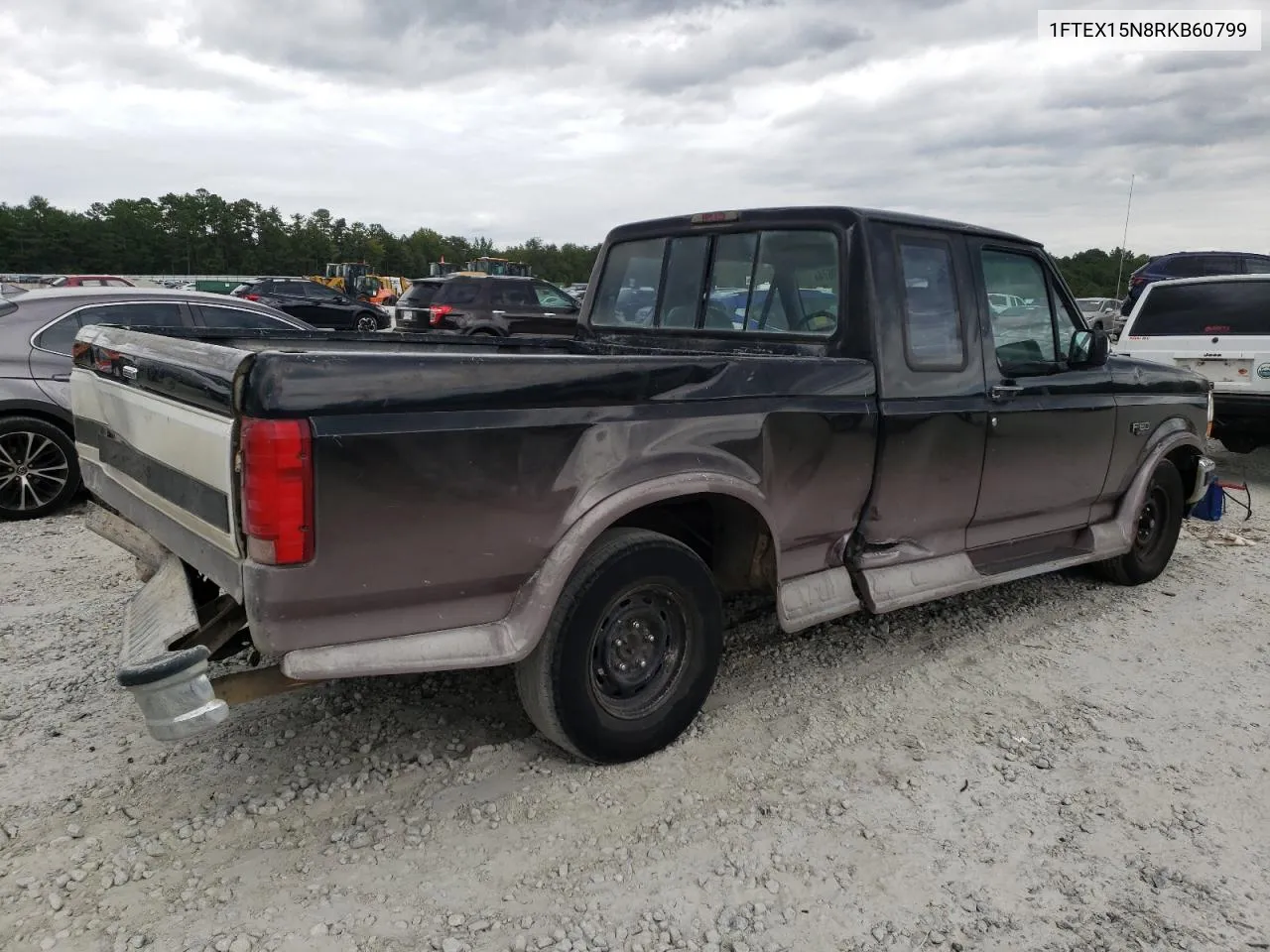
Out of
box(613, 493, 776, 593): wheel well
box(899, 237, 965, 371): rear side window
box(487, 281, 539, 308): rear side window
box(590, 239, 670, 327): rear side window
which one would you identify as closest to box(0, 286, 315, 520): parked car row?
box(590, 239, 670, 327): rear side window

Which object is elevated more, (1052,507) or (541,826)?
(1052,507)

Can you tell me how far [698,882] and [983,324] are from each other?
284 centimetres

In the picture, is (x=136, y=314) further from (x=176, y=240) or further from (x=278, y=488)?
(x=176, y=240)

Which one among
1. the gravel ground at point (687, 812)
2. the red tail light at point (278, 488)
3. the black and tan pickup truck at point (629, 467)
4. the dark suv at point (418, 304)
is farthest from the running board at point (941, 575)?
the dark suv at point (418, 304)

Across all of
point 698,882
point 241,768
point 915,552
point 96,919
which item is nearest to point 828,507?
point 915,552

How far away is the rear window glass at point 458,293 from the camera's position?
1642 cm

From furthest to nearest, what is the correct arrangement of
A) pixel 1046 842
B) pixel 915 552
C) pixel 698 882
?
1. pixel 915 552
2. pixel 1046 842
3. pixel 698 882

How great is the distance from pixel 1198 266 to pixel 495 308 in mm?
12487

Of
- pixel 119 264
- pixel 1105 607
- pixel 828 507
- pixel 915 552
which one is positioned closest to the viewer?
pixel 828 507

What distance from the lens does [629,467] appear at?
9.86 feet

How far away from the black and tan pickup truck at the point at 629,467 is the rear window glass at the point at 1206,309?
441cm

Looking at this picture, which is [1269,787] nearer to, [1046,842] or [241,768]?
[1046,842]

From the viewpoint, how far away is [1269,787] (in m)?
3.28

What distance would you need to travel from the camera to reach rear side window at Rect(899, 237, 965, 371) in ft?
12.8
